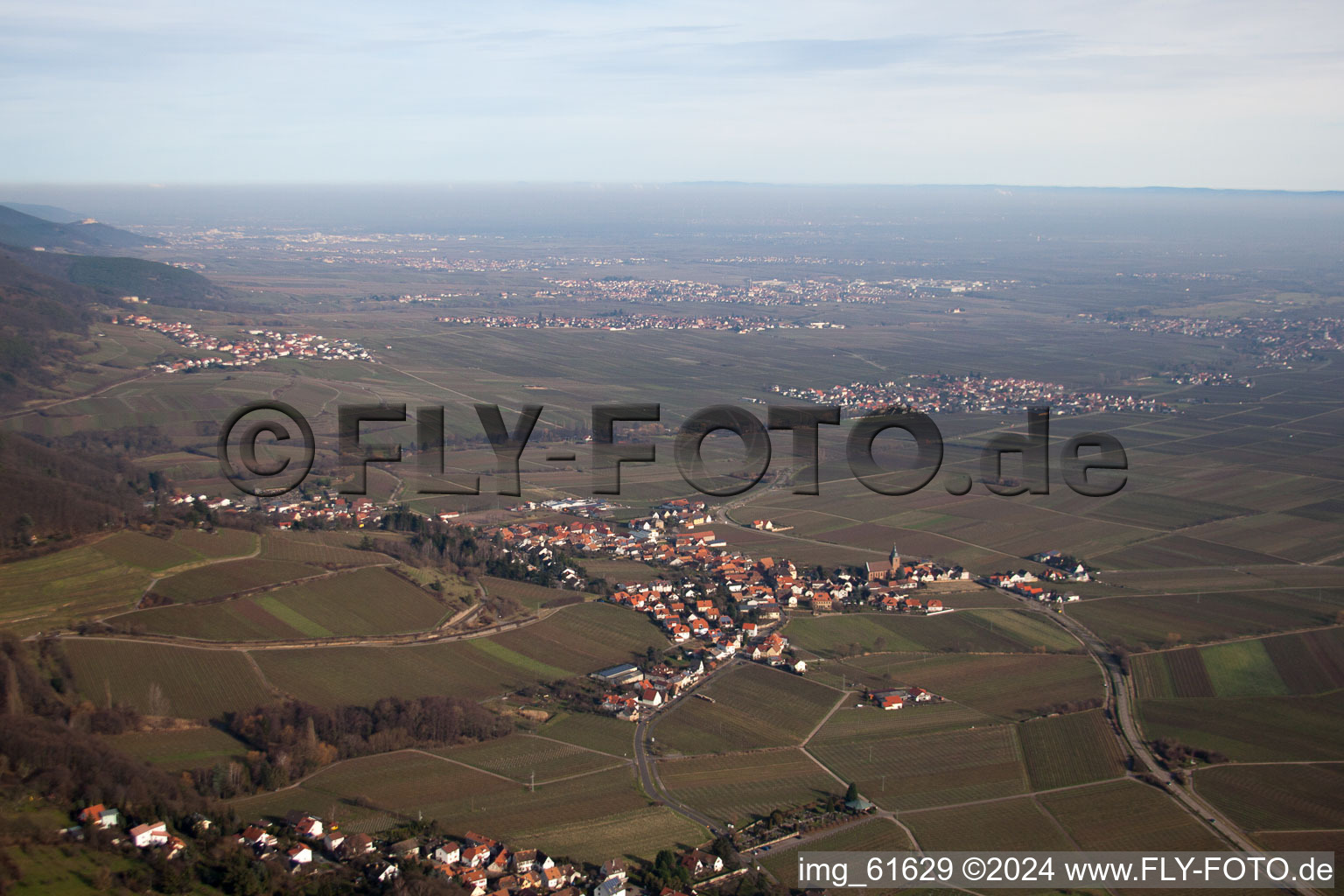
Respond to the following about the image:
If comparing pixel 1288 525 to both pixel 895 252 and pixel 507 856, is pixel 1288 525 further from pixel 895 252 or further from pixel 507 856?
pixel 895 252

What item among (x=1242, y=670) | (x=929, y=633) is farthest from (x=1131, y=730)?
(x=929, y=633)

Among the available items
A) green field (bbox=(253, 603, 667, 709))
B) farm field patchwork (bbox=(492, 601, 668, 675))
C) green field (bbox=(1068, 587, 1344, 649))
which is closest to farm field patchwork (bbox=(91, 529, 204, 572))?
green field (bbox=(253, 603, 667, 709))

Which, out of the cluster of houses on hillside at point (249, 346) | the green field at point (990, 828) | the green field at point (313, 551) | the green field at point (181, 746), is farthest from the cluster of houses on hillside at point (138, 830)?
the cluster of houses on hillside at point (249, 346)

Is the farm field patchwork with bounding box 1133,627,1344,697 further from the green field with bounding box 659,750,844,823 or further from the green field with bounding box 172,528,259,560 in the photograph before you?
the green field with bounding box 172,528,259,560

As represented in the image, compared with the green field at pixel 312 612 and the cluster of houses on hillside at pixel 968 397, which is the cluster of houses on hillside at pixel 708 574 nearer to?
the green field at pixel 312 612

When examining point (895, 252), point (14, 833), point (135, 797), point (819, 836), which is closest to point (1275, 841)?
point (819, 836)

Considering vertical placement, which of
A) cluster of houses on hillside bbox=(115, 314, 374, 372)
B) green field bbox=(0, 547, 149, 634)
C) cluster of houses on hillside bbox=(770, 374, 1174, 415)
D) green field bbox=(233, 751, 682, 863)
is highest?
cluster of houses on hillside bbox=(115, 314, 374, 372)

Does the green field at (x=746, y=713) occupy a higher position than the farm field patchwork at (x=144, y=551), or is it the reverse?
the farm field patchwork at (x=144, y=551)
